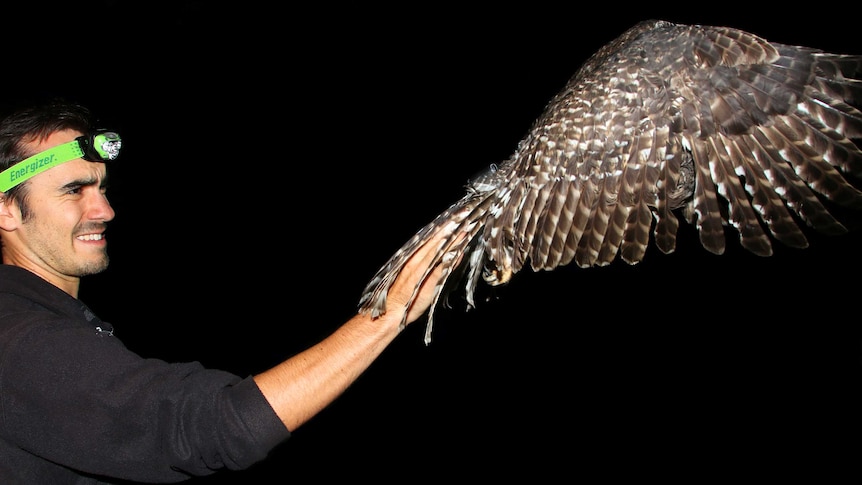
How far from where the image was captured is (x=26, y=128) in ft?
6.20

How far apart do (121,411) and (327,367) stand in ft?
1.65

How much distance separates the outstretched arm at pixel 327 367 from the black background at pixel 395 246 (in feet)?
12.5

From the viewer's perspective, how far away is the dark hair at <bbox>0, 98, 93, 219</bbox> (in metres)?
1.85

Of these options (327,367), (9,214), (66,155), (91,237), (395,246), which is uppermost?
(66,155)

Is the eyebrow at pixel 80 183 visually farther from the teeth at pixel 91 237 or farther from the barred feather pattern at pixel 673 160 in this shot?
the barred feather pattern at pixel 673 160

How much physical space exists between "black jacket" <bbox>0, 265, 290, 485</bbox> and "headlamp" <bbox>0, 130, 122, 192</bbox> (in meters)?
0.65

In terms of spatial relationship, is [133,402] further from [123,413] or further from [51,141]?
[51,141]

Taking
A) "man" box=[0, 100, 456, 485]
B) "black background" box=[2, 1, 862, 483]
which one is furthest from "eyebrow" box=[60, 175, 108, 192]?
"black background" box=[2, 1, 862, 483]

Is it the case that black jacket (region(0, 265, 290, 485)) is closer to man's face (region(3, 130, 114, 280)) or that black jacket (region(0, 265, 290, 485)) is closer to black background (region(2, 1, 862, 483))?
man's face (region(3, 130, 114, 280))

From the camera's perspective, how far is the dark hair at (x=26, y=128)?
6.08 feet

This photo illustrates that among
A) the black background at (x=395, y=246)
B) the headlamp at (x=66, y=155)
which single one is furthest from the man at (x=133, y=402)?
the black background at (x=395, y=246)

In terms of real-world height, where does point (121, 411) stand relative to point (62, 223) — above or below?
below

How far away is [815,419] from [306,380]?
5095mm

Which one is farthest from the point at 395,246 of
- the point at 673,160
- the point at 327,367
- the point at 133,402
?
the point at 133,402
